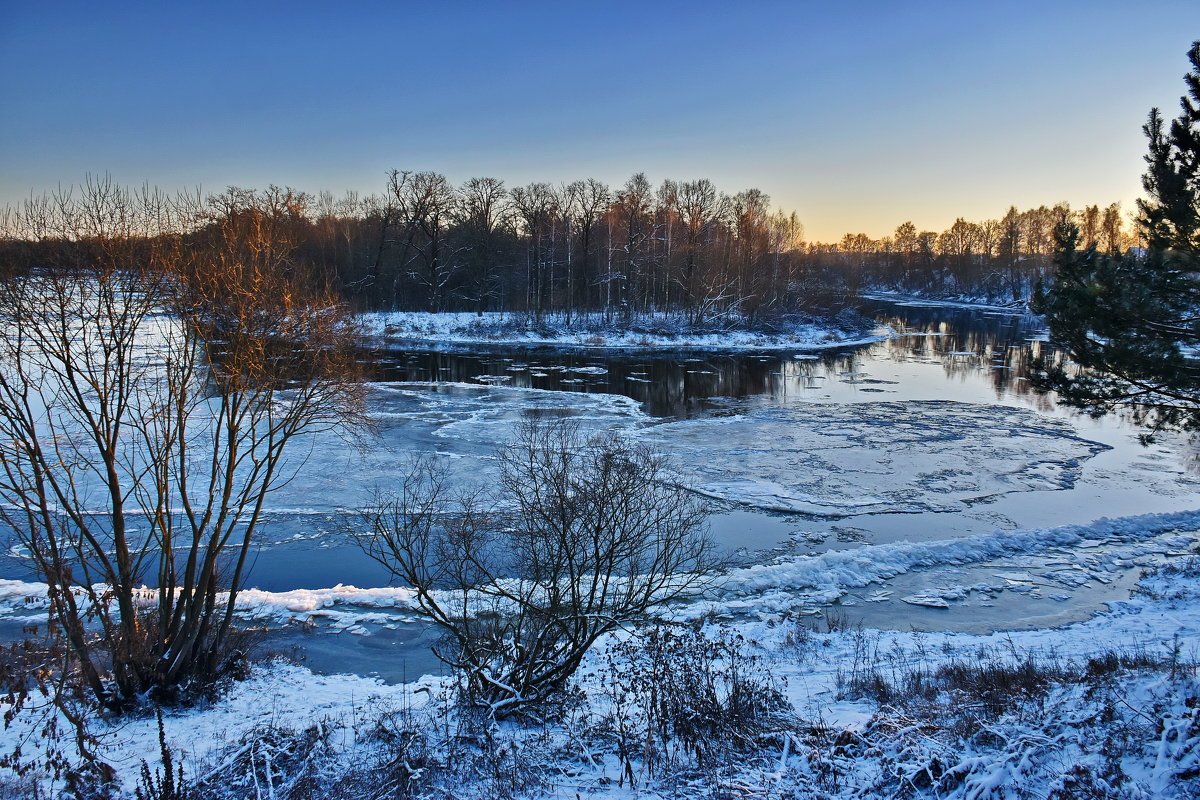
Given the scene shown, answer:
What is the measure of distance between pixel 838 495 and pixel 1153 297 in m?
7.37

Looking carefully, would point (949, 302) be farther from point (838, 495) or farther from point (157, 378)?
point (157, 378)

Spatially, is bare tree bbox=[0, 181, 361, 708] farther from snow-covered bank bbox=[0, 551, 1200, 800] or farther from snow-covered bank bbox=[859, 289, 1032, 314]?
snow-covered bank bbox=[859, 289, 1032, 314]

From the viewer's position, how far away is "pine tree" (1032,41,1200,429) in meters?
8.84

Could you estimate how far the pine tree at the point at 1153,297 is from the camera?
884cm

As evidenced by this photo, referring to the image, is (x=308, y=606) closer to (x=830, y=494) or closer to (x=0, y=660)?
(x=0, y=660)

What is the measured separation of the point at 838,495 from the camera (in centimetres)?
1505

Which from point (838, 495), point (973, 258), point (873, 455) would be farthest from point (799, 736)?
point (973, 258)

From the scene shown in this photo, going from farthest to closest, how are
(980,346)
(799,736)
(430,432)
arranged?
(980,346)
(430,432)
(799,736)

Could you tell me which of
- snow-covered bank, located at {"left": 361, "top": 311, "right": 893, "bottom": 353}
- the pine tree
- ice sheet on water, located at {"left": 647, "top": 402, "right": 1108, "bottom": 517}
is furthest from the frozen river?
snow-covered bank, located at {"left": 361, "top": 311, "right": 893, "bottom": 353}

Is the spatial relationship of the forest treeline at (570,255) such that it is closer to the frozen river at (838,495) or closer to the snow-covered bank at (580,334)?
the snow-covered bank at (580,334)

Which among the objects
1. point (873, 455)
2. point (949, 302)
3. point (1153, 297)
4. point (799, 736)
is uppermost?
point (949, 302)

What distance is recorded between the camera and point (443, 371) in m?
33.5

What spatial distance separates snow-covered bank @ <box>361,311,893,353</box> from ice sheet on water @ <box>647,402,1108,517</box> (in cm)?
2175

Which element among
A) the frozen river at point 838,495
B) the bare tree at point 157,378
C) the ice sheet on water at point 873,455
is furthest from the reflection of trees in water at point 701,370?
the bare tree at point 157,378
